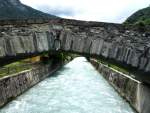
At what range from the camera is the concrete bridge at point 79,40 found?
10.8 m

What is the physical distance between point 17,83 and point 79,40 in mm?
10627

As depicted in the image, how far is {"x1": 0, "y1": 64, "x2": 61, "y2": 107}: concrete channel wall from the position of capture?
59.1 feet

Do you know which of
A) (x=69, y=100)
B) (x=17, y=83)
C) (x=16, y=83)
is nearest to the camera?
(x=16, y=83)

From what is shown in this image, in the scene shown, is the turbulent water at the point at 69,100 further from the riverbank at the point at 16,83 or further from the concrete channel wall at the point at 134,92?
the concrete channel wall at the point at 134,92

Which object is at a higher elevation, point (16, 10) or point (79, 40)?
point (79, 40)

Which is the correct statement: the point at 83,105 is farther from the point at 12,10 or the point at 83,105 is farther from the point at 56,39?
the point at 12,10

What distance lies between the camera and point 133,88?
690 inches

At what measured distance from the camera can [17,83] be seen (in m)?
21.1

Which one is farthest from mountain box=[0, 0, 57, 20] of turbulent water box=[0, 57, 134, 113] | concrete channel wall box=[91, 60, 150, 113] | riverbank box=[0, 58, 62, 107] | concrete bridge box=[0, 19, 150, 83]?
concrete bridge box=[0, 19, 150, 83]

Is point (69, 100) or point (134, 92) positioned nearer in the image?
point (134, 92)

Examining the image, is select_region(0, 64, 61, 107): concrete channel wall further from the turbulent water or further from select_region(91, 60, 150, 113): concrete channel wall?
select_region(91, 60, 150, 113): concrete channel wall

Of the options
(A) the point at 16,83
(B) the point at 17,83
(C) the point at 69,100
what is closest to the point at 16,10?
(C) the point at 69,100

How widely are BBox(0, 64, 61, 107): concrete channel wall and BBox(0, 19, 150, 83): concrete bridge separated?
6989 millimetres

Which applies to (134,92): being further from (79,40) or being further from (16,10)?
(16,10)
